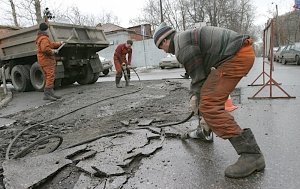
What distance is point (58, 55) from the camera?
10.1 meters

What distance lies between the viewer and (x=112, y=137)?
4.44m

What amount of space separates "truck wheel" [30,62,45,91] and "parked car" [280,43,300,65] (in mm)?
14010

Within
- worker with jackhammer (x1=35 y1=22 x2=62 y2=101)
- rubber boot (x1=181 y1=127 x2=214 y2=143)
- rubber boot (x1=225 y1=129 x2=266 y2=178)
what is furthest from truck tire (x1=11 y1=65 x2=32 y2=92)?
rubber boot (x1=225 y1=129 x2=266 y2=178)

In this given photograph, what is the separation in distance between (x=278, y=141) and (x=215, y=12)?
41686 millimetres

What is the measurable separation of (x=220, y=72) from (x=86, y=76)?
9.39 meters

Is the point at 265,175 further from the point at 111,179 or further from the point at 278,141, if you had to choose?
the point at 111,179

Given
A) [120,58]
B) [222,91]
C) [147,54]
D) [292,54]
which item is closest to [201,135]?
[222,91]

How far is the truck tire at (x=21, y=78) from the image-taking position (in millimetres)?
10934

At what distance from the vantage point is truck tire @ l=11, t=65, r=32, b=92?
35.9ft

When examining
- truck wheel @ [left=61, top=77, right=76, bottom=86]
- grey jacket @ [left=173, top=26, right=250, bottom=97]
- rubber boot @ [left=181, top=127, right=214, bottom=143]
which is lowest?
truck wheel @ [left=61, top=77, right=76, bottom=86]

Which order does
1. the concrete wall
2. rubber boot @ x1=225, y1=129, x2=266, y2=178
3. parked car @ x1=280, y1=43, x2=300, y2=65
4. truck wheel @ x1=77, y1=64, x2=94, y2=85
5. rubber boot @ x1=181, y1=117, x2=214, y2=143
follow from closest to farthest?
1. rubber boot @ x1=225, y1=129, x2=266, y2=178
2. rubber boot @ x1=181, y1=117, x2=214, y2=143
3. truck wheel @ x1=77, y1=64, x2=94, y2=85
4. parked car @ x1=280, y1=43, x2=300, y2=65
5. the concrete wall

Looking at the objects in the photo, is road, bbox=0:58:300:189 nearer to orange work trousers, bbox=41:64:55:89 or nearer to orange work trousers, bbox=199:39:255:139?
orange work trousers, bbox=199:39:255:139

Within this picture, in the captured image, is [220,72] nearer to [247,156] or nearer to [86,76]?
[247,156]

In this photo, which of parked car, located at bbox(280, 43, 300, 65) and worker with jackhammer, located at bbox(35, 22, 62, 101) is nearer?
worker with jackhammer, located at bbox(35, 22, 62, 101)
